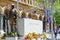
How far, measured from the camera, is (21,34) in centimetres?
1309

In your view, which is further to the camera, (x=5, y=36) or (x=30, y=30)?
(x=30, y=30)

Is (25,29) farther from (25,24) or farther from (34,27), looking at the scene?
(34,27)

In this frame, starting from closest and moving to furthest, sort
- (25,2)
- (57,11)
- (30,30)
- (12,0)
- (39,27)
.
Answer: (30,30) < (39,27) < (57,11) < (12,0) < (25,2)

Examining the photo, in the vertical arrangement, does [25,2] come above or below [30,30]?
above

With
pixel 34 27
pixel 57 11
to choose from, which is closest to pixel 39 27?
pixel 34 27

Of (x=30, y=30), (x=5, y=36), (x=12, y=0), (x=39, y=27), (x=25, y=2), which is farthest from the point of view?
(x=25, y=2)

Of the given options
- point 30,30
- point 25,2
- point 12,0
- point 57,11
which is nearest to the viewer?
point 30,30

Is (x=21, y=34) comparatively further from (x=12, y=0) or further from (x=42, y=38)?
(x=12, y=0)

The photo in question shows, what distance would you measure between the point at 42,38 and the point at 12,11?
2.40 m

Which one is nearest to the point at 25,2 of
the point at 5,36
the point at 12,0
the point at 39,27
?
the point at 12,0

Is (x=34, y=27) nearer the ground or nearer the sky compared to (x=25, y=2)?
nearer the ground

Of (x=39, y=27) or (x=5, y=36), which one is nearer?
(x=5, y=36)

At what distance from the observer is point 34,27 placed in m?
14.4

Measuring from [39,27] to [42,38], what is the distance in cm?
125
